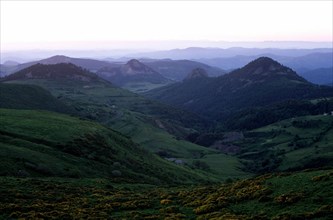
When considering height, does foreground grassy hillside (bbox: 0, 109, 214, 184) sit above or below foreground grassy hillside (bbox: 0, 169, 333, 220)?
below

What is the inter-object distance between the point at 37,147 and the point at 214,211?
210 feet

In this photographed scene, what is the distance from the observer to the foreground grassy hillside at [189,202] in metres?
41.6

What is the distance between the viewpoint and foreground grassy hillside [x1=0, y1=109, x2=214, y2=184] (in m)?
83.4

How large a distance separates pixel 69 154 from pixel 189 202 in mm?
55884

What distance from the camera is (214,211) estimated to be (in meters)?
45.8

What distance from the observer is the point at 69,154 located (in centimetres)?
10194

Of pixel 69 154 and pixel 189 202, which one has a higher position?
pixel 189 202

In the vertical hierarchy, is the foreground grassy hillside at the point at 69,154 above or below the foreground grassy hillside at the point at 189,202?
below

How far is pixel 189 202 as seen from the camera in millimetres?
54156

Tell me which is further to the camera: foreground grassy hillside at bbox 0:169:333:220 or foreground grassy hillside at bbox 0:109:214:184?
foreground grassy hillside at bbox 0:109:214:184

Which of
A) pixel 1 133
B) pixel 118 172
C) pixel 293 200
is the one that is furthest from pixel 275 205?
pixel 1 133

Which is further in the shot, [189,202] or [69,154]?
[69,154]

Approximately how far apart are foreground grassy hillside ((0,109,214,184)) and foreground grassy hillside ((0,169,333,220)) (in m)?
18.0

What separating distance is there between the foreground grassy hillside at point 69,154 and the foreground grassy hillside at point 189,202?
17981mm
